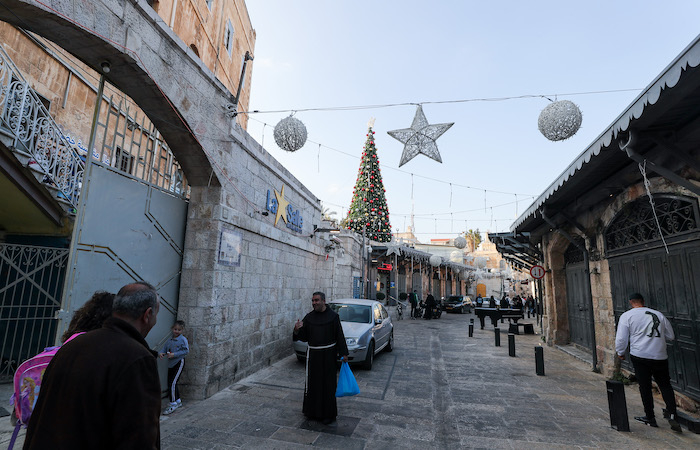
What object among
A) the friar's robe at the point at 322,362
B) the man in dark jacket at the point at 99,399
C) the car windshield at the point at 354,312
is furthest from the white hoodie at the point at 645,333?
the man in dark jacket at the point at 99,399

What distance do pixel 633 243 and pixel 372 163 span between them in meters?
22.3

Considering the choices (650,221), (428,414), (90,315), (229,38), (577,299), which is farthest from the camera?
(229,38)

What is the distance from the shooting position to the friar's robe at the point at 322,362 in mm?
4691

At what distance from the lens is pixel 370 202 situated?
2709 centimetres

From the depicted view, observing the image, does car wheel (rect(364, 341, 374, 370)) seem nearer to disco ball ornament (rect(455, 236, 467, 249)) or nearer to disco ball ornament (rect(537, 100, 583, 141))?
disco ball ornament (rect(537, 100, 583, 141))

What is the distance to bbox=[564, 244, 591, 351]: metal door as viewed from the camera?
9445 millimetres

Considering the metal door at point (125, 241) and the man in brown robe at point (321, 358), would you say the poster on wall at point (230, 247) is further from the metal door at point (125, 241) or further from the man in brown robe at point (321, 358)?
the man in brown robe at point (321, 358)

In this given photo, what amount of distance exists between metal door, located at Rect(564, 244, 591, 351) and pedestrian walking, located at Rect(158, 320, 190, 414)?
31.6 ft

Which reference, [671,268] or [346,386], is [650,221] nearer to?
[671,268]

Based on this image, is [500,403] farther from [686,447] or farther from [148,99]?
[148,99]

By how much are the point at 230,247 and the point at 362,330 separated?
11.7ft

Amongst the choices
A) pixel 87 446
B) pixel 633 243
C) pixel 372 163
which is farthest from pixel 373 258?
pixel 87 446

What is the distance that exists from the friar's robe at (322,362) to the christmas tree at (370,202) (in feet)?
69.5

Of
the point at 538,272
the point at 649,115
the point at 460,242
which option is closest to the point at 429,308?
the point at 460,242
